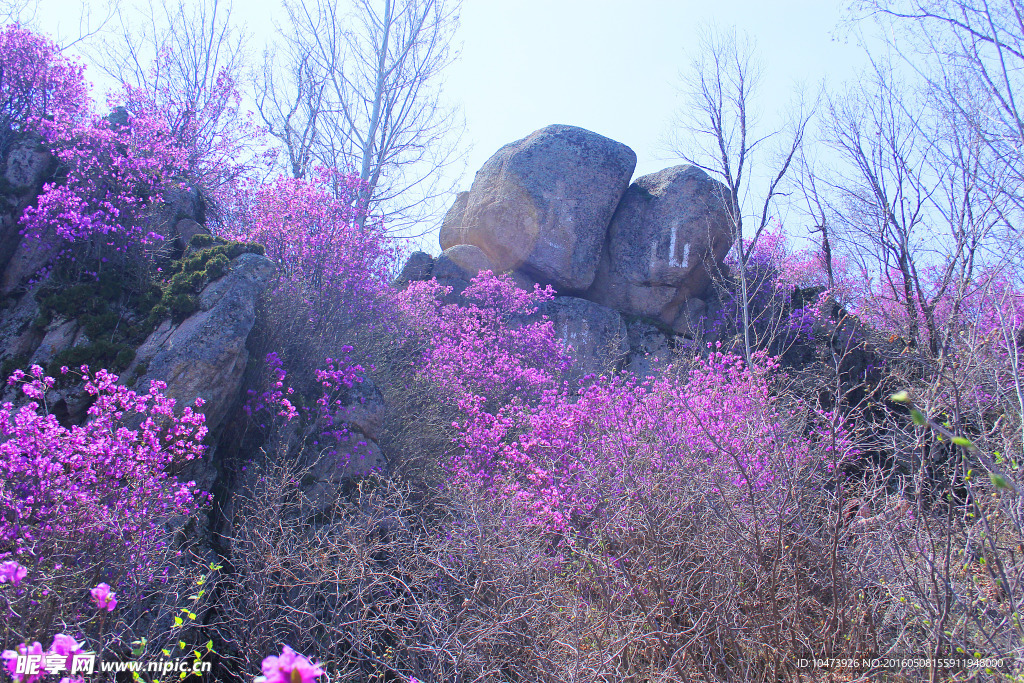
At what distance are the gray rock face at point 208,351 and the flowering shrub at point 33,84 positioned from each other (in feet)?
9.66

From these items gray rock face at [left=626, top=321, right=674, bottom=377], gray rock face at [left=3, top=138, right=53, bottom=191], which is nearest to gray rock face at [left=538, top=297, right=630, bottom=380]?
gray rock face at [left=626, top=321, right=674, bottom=377]

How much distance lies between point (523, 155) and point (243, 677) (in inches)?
410

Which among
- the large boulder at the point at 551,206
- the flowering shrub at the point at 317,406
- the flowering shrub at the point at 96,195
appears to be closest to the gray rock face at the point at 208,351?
the flowering shrub at the point at 317,406

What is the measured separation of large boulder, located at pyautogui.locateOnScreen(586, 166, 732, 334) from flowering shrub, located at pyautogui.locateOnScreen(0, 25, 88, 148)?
8.72 metres

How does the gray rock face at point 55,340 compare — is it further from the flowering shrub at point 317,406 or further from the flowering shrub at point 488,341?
the flowering shrub at point 488,341

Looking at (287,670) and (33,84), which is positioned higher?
(33,84)

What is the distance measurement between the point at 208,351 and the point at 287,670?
12.3 ft

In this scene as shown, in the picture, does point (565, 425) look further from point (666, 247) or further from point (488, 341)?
point (666, 247)

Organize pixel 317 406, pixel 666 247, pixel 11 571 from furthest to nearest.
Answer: pixel 666 247 → pixel 317 406 → pixel 11 571

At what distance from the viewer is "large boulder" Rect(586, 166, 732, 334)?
11.7 m

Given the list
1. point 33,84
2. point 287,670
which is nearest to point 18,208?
point 33,84

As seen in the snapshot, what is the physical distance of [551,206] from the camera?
454 inches

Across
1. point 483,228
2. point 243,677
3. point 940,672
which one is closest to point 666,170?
point 483,228

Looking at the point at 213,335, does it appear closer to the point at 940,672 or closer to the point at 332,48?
the point at 940,672
